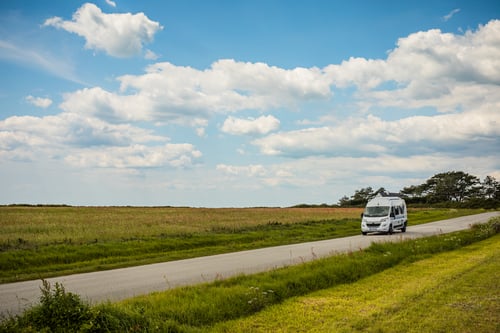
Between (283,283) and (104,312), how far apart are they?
5.09m

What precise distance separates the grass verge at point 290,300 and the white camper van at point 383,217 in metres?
15.7

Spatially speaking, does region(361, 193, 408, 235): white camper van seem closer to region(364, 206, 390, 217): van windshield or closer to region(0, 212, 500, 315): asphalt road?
region(364, 206, 390, 217): van windshield

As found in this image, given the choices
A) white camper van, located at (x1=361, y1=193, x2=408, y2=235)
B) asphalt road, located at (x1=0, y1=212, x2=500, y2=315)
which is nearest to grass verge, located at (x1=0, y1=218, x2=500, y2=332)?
asphalt road, located at (x1=0, y1=212, x2=500, y2=315)

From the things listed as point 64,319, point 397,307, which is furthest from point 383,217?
point 64,319

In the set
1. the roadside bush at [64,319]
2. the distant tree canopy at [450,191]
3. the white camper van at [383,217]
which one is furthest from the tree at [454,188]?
the roadside bush at [64,319]

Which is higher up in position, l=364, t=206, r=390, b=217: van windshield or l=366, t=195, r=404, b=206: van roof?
l=366, t=195, r=404, b=206: van roof

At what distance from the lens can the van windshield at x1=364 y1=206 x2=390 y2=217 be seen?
31795 millimetres

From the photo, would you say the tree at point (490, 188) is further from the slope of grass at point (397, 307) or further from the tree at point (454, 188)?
the slope of grass at point (397, 307)

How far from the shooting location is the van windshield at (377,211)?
31795 mm

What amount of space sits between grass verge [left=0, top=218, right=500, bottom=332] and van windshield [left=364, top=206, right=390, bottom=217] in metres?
16.0

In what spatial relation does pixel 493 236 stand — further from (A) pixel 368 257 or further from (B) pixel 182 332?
(B) pixel 182 332

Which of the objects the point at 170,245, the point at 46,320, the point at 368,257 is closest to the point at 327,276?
the point at 368,257

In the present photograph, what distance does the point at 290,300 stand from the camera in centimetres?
1063

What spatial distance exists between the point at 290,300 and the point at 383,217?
73.5 feet
